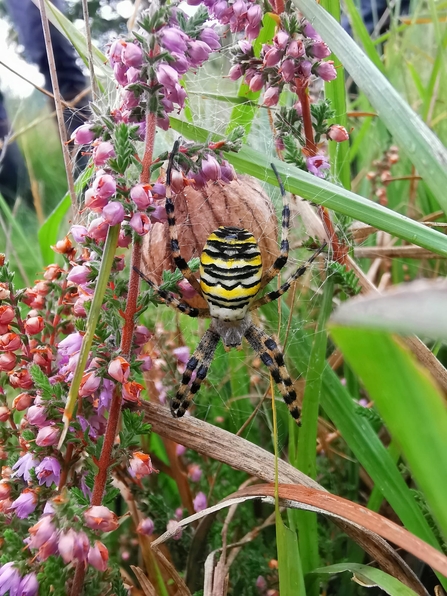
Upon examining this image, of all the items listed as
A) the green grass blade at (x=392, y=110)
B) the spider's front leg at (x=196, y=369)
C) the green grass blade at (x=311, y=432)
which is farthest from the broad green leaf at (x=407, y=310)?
the spider's front leg at (x=196, y=369)

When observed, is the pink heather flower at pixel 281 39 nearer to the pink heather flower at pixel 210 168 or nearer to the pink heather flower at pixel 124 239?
the pink heather flower at pixel 210 168

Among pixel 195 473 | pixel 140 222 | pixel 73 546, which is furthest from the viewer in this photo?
pixel 195 473

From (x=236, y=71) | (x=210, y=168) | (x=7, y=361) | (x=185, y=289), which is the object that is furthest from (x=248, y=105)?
(x=7, y=361)

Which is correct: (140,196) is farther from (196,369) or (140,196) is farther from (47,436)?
A: (196,369)

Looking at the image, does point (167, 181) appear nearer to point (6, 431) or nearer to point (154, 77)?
point (154, 77)

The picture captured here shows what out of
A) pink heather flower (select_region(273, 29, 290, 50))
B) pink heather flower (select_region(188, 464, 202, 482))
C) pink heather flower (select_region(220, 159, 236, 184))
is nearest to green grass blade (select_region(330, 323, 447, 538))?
pink heather flower (select_region(220, 159, 236, 184))

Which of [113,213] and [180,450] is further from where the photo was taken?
[180,450]

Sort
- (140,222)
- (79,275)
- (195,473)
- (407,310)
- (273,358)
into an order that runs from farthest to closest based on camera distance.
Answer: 1. (273,358)
2. (195,473)
3. (79,275)
4. (140,222)
5. (407,310)
